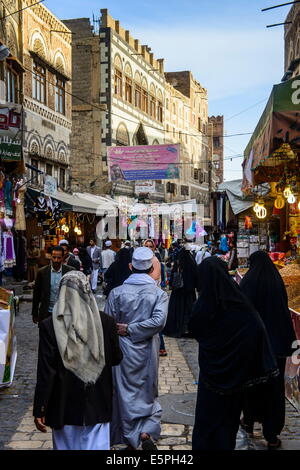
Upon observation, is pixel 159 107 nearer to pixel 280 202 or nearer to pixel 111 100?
pixel 111 100

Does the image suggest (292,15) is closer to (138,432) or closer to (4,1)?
(4,1)

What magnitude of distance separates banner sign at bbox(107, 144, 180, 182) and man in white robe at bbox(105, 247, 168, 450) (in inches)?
712

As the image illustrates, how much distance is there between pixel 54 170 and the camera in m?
21.6

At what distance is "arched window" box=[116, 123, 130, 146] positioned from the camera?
3191cm

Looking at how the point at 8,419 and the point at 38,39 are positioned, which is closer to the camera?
the point at 8,419

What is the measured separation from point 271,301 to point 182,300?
4.76 m

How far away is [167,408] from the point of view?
5.87m

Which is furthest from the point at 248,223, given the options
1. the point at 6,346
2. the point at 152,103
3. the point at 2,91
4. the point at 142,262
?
the point at 152,103

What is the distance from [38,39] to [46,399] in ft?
61.7

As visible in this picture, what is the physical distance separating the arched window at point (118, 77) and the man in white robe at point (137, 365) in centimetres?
2858

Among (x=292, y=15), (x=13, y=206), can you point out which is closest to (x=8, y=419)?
(x=13, y=206)

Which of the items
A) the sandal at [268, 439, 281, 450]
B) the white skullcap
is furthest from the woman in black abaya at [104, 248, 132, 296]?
the sandal at [268, 439, 281, 450]

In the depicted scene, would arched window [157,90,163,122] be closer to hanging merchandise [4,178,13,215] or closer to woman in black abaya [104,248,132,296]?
hanging merchandise [4,178,13,215]

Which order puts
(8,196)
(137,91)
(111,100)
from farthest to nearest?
(137,91) → (111,100) → (8,196)
